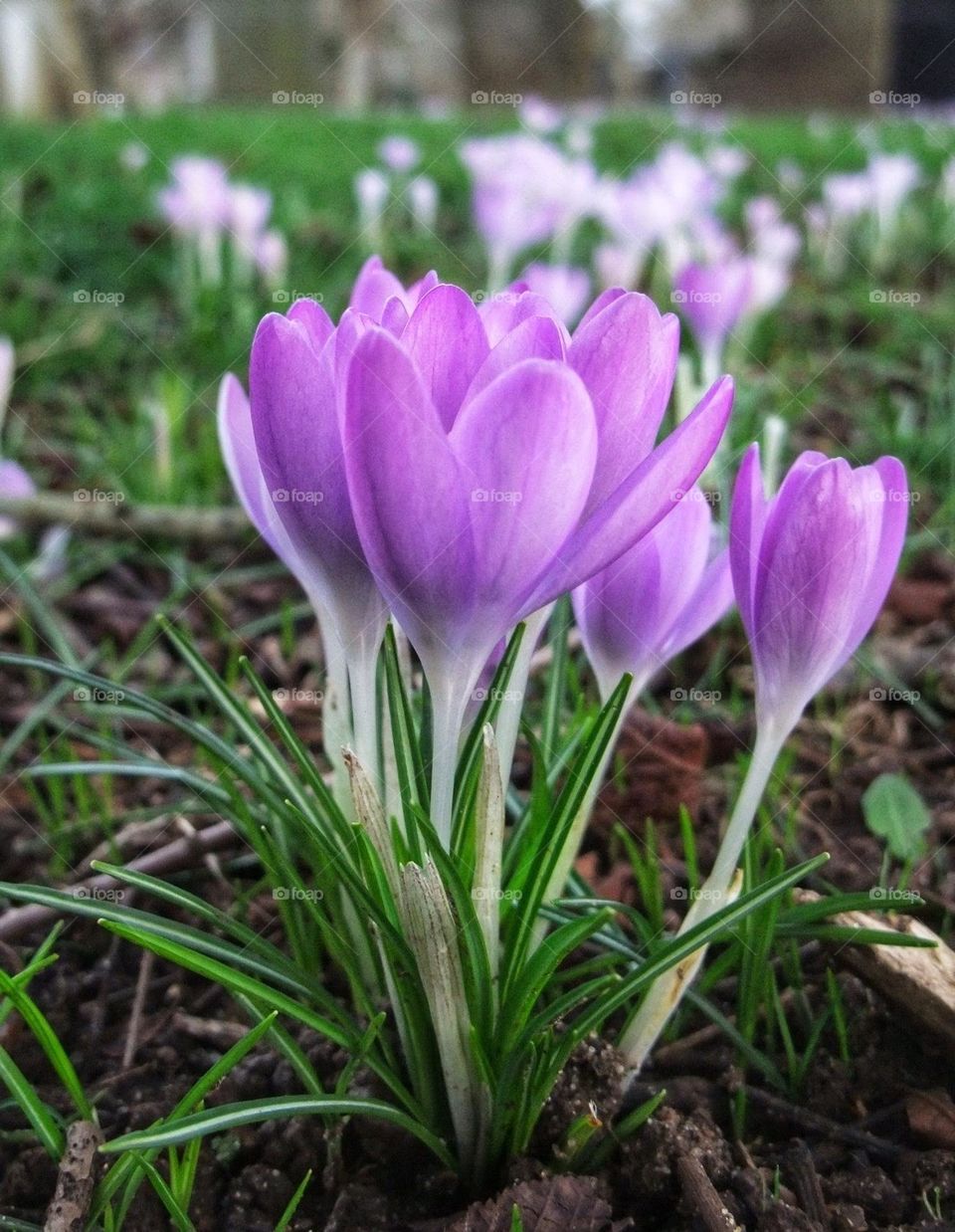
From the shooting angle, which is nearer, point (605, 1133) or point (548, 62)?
point (605, 1133)

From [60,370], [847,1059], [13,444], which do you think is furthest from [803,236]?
[847,1059]

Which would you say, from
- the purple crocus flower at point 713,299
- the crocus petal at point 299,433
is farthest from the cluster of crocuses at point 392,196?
the crocus petal at point 299,433

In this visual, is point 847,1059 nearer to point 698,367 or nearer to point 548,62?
point 698,367

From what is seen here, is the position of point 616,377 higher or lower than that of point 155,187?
lower

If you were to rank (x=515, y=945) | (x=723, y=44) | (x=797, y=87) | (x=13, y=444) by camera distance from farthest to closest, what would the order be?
1. (x=723, y=44)
2. (x=797, y=87)
3. (x=13, y=444)
4. (x=515, y=945)

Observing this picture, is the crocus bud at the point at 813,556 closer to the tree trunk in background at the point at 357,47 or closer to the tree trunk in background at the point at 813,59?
the tree trunk in background at the point at 357,47

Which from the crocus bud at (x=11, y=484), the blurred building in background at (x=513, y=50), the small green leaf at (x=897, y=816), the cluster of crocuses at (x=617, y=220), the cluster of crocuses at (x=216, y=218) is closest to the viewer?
the small green leaf at (x=897, y=816)

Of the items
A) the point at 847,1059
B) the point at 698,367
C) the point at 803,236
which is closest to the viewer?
the point at 847,1059
